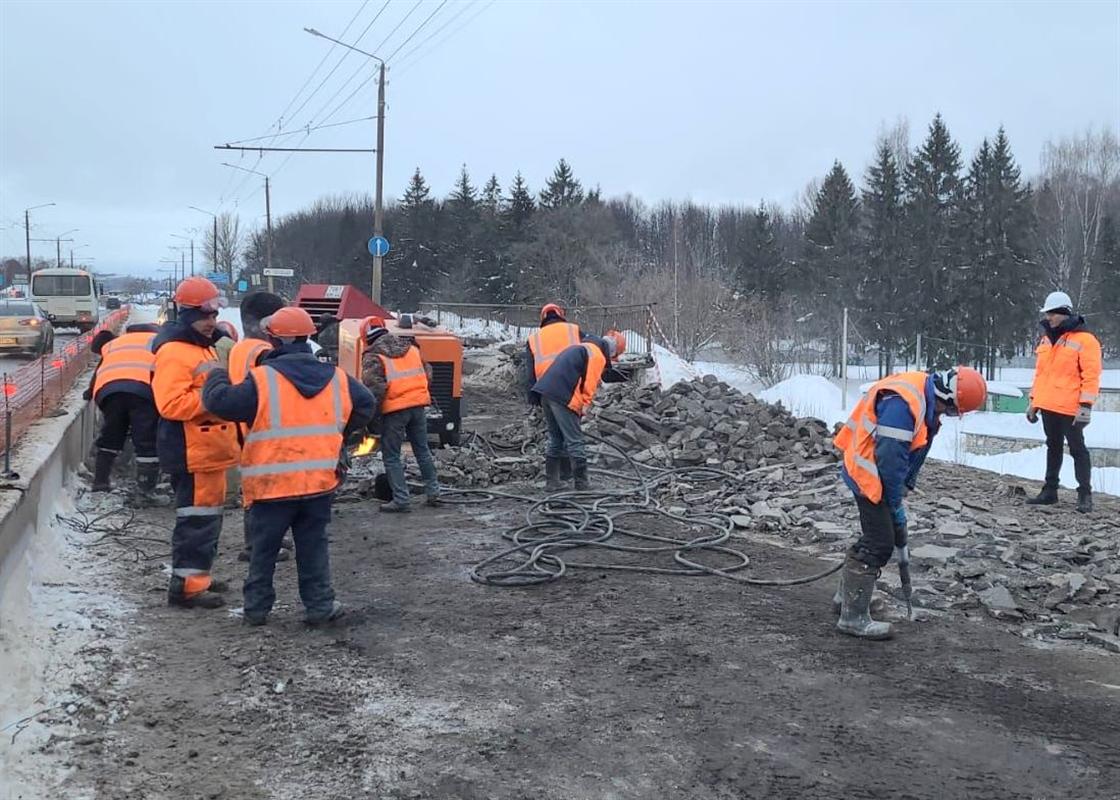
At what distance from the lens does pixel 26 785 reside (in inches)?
139

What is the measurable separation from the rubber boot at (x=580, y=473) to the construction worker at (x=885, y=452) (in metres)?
4.13

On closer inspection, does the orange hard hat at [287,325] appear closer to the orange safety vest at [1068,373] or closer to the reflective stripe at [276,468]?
the reflective stripe at [276,468]

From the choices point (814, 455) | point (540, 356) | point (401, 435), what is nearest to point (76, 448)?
point (401, 435)

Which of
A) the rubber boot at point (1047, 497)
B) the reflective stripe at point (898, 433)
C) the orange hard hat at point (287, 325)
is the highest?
the orange hard hat at point (287, 325)

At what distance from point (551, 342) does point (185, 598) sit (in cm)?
460

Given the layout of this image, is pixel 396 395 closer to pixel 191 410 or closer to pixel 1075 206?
pixel 191 410

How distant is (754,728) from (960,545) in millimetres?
3646

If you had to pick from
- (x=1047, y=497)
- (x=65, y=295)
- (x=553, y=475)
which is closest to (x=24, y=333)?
(x=65, y=295)

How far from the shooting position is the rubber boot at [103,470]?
8.78m

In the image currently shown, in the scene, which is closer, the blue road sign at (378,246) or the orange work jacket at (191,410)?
the orange work jacket at (191,410)

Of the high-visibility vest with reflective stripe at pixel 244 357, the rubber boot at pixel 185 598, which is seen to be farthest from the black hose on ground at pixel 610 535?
the high-visibility vest with reflective stripe at pixel 244 357

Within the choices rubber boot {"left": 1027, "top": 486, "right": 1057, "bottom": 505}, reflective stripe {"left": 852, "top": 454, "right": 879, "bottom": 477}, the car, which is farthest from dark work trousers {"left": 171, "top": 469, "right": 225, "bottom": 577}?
the car

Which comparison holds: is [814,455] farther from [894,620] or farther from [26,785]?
[26,785]

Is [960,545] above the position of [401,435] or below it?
below
